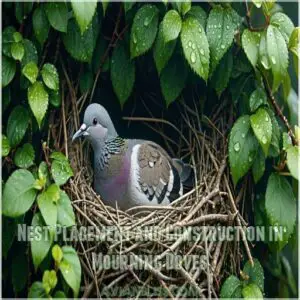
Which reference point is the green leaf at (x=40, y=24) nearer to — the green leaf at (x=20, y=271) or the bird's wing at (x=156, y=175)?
the bird's wing at (x=156, y=175)

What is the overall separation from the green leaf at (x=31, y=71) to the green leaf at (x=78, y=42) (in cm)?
14

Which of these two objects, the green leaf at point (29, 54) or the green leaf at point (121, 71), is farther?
the green leaf at point (121, 71)

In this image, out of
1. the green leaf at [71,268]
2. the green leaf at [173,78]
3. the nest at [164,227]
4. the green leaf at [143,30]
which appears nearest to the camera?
the green leaf at [71,268]

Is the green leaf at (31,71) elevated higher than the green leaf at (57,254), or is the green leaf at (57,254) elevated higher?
the green leaf at (31,71)

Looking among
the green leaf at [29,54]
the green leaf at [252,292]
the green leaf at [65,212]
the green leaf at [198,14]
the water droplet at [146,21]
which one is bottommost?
the green leaf at [252,292]

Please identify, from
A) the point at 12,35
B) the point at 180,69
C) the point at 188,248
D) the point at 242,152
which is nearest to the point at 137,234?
the point at 188,248

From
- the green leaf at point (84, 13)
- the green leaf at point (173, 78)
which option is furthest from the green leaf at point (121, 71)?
the green leaf at point (84, 13)

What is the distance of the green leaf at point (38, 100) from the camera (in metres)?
2.43

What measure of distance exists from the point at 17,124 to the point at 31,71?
0.18 metres

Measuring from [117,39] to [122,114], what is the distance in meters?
0.40

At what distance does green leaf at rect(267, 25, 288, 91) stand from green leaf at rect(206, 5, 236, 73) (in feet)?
0.42

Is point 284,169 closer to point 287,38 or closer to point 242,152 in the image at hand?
point 242,152

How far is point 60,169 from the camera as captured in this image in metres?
2.46

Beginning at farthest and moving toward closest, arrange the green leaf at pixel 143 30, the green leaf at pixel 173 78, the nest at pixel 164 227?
the green leaf at pixel 173 78, the green leaf at pixel 143 30, the nest at pixel 164 227
